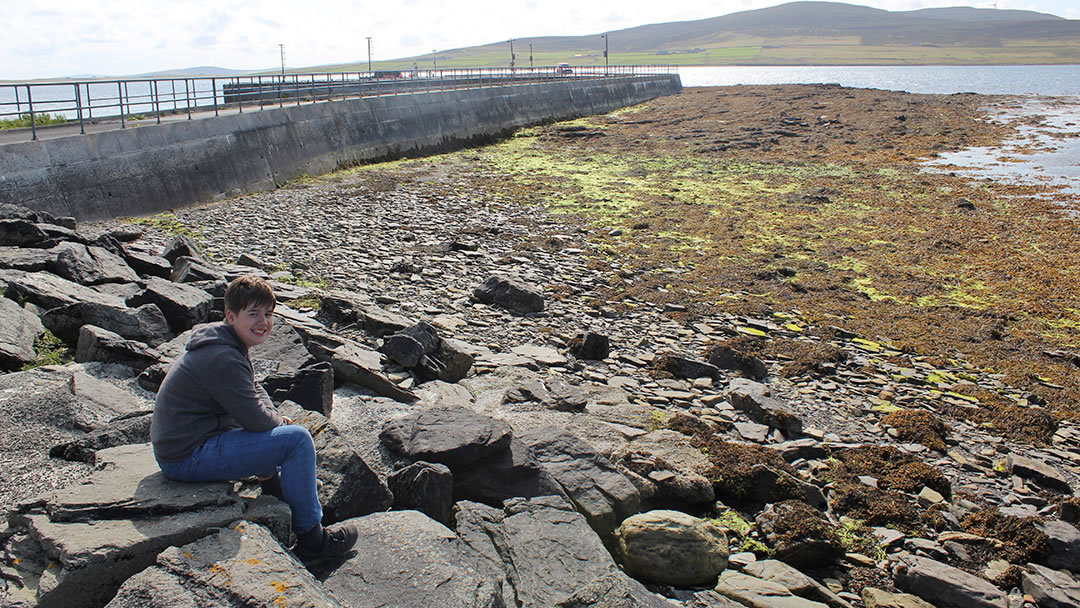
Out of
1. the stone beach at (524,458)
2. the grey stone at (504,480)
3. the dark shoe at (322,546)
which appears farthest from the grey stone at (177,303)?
the dark shoe at (322,546)

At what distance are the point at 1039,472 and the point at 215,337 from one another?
770cm

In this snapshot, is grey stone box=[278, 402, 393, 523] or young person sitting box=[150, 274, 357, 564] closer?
young person sitting box=[150, 274, 357, 564]

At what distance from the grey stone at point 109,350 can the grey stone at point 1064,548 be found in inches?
320

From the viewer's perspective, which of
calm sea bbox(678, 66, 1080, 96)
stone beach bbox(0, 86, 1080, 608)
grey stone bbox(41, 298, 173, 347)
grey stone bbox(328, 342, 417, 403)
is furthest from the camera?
calm sea bbox(678, 66, 1080, 96)

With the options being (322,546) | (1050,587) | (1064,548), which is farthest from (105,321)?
(1064,548)

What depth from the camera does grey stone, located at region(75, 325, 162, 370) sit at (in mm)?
7293

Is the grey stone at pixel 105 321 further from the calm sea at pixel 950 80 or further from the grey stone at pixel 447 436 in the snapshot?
the calm sea at pixel 950 80

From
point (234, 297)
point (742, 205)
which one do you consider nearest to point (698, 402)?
point (234, 297)

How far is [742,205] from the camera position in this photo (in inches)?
864

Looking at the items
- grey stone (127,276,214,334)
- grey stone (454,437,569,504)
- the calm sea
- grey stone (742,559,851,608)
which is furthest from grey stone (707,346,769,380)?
the calm sea

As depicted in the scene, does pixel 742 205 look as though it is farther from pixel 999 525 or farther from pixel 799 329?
pixel 999 525

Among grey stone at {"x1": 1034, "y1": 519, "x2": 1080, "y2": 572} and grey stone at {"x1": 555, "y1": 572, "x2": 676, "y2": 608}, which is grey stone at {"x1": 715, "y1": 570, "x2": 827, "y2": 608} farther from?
grey stone at {"x1": 1034, "y1": 519, "x2": 1080, "y2": 572}

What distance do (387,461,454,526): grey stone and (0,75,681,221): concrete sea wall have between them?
1342 centimetres

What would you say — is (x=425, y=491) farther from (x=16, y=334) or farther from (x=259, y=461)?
(x=16, y=334)
